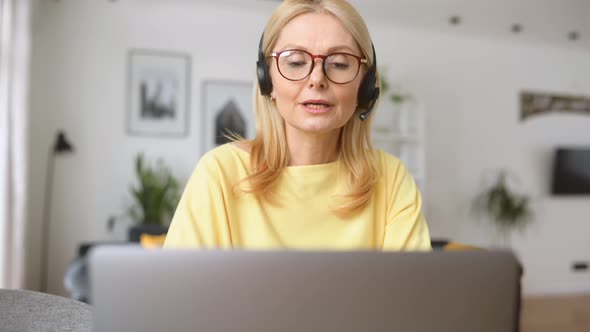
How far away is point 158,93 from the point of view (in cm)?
461

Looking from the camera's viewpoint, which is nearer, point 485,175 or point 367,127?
point 367,127

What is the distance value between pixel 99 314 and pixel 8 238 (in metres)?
3.42

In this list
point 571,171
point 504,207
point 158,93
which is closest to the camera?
point 158,93

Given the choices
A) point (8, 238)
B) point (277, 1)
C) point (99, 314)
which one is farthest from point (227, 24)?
point (99, 314)

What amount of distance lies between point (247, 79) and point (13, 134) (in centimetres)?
218

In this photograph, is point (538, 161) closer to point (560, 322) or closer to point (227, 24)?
point (560, 322)

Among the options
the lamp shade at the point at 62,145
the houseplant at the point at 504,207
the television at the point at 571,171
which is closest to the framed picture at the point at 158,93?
the lamp shade at the point at 62,145

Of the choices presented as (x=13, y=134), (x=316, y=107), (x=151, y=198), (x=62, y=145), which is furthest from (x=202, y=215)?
(x=62, y=145)

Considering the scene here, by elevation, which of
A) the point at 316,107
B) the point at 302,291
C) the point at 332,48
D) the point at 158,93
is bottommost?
the point at 302,291

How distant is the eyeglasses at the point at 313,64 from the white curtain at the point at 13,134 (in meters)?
3.05

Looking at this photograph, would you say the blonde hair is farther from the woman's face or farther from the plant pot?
the plant pot

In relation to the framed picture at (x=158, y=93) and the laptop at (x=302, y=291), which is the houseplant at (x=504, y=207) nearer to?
the framed picture at (x=158, y=93)

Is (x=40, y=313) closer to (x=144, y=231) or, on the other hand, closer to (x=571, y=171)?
(x=144, y=231)

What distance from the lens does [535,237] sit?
5.73m
